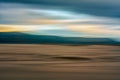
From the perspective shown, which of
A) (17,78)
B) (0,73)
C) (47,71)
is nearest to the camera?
(17,78)

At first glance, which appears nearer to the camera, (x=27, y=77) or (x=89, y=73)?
(x=27, y=77)

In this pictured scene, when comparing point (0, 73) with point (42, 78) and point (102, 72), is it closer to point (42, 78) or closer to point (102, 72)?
point (42, 78)

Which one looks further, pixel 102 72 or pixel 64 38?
pixel 64 38

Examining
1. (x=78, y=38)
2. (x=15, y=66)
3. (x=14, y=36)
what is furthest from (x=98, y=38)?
(x=15, y=66)

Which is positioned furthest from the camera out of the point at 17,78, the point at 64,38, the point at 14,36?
the point at 14,36

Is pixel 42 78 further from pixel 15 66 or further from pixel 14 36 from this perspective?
pixel 14 36

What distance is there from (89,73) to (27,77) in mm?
2388

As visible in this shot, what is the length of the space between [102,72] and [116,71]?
0.72m

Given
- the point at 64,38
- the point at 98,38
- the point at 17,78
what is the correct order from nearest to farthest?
the point at 17,78 → the point at 98,38 → the point at 64,38

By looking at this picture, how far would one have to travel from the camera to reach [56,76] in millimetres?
13516

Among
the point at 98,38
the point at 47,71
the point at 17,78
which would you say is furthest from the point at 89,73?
the point at 98,38

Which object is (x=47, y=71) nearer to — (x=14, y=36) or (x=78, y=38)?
(x=78, y=38)

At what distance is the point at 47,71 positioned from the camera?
14.8 m

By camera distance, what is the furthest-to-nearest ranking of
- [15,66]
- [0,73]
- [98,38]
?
[98,38] → [15,66] → [0,73]
